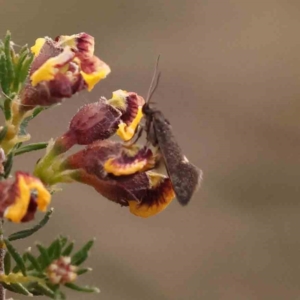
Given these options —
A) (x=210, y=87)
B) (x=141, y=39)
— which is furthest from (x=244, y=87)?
(x=141, y=39)

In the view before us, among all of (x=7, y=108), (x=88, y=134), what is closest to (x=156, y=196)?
(x=88, y=134)

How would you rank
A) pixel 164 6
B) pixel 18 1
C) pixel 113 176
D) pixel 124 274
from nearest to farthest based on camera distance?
pixel 113 176, pixel 124 274, pixel 18 1, pixel 164 6

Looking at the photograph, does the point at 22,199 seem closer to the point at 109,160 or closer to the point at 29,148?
the point at 109,160

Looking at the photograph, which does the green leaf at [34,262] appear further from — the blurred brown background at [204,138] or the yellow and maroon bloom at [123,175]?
the blurred brown background at [204,138]

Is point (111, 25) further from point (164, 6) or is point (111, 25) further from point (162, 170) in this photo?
point (162, 170)

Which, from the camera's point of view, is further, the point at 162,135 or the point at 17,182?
the point at 162,135

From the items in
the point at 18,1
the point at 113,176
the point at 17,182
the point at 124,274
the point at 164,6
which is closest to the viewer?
the point at 17,182

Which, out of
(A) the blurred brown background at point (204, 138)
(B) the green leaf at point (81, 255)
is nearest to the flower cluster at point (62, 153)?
(B) the green leaf at point (81, 255)
